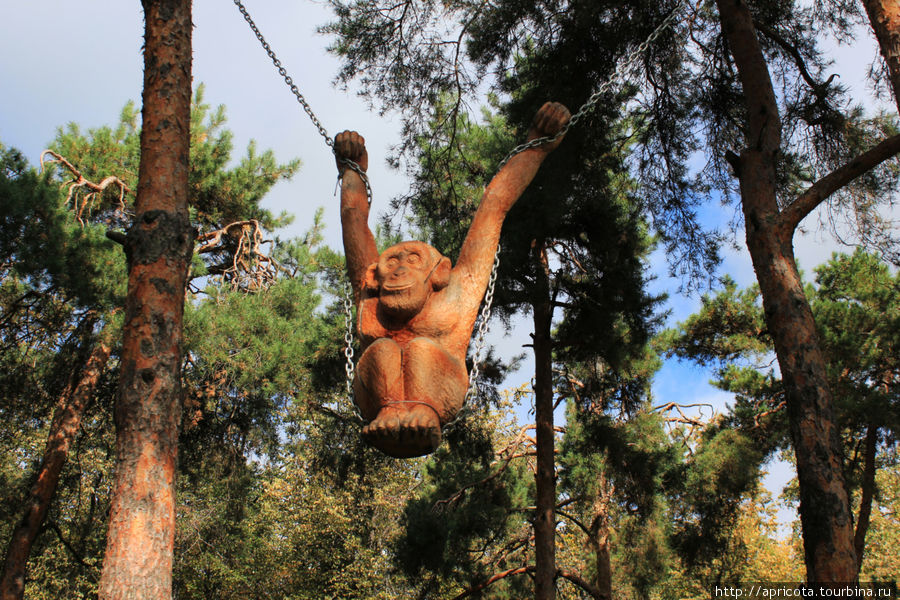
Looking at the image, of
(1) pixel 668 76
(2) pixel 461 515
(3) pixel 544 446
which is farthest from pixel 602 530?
(1) pixel 668 76

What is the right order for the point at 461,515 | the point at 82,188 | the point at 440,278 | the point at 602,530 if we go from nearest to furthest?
the point at 440,278 < the point at 461,515 < the point at 82,188 < the point at 602,530

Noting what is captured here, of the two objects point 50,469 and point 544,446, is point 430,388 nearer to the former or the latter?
point 544,446

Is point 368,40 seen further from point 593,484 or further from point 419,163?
point 593,484

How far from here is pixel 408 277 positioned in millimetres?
3801

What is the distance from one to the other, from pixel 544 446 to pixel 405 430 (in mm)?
5295

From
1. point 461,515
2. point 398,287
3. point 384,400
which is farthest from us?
point 461,515

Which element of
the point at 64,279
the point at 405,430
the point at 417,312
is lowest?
the point at 405,430

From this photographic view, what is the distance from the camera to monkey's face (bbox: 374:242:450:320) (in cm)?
376

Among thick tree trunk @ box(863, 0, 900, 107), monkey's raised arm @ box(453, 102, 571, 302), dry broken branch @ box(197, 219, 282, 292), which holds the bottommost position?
monkey's raised arm @ box(453, 102, 571, 302)

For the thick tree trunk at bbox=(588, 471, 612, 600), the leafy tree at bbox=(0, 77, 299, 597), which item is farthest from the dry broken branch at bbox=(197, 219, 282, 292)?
the thick tree trunk at bbox=(588, 471, 612, 600)

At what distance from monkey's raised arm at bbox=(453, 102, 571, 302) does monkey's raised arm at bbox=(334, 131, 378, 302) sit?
553 mm

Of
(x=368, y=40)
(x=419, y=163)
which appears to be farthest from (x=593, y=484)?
(x=368, y=40)

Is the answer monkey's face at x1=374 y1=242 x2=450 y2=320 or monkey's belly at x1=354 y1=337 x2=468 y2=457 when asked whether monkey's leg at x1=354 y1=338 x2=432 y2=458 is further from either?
monkey's face at x1=374 y1=242 x2=450 y2=320

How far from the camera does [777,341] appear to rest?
4.63 m
